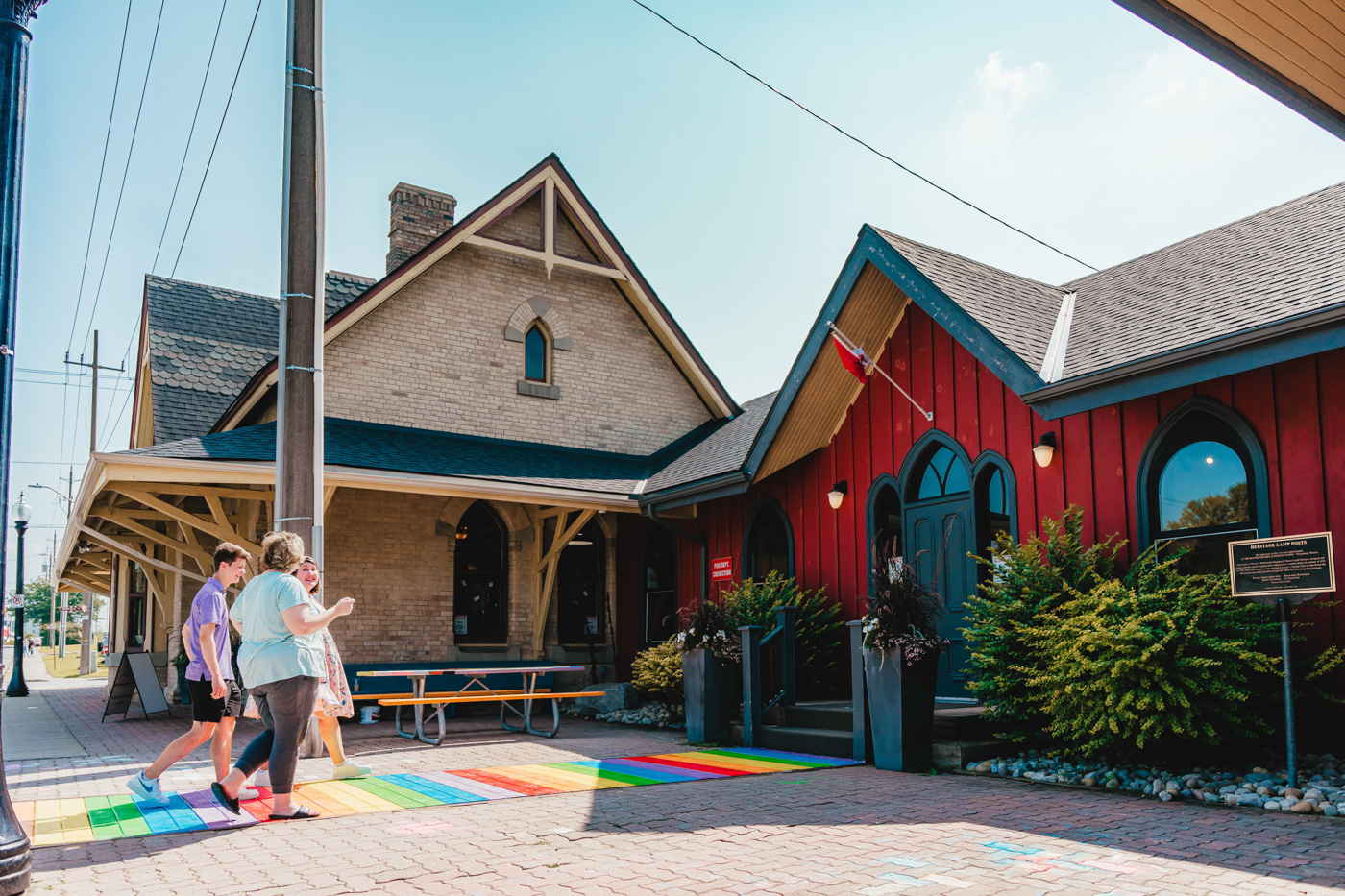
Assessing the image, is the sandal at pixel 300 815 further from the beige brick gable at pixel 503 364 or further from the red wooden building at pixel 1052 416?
the beige brick gable at pixel 503 364

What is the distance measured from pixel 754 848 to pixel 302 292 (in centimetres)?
609

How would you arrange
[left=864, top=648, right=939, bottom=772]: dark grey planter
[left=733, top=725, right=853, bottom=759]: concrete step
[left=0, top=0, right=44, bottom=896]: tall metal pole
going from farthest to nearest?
[left=733, top=725, right=853, bottom=759]: concrete step
[left=864, top=648, right=939, bottom=772]: dark grey planter
[left=0, top=0, right=44, bottom=896]: tall metal pole

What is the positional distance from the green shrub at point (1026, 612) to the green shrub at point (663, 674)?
13.6ft

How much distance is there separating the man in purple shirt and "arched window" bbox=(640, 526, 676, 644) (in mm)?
8803

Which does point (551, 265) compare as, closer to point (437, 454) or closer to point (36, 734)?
point (437, 454)

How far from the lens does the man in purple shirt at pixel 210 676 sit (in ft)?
19.9

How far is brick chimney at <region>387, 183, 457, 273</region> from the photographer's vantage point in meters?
16.5

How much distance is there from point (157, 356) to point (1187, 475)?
15.1 meters

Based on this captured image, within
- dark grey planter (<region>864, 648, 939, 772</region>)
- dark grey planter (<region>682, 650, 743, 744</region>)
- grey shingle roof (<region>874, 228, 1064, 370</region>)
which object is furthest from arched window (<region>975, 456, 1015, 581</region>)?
dark grey planter (<region>682, 650, 743, 744</region>)

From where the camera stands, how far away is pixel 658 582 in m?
15.1

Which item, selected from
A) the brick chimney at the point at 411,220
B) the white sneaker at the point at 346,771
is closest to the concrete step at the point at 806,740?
the white sneaker at the point at 346,771

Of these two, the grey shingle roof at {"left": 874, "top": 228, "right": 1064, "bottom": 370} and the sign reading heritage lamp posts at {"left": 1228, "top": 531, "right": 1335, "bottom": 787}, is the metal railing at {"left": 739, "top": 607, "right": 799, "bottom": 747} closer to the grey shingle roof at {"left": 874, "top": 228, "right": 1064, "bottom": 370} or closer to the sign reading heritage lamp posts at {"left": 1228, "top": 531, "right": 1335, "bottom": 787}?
the grey shingle roof at {"left": 874, "top": 228, "right": 1064, "bottom": 370}

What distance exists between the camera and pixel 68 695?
21.3 metres

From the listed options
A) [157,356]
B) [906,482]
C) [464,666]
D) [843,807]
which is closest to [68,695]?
[157,356]
